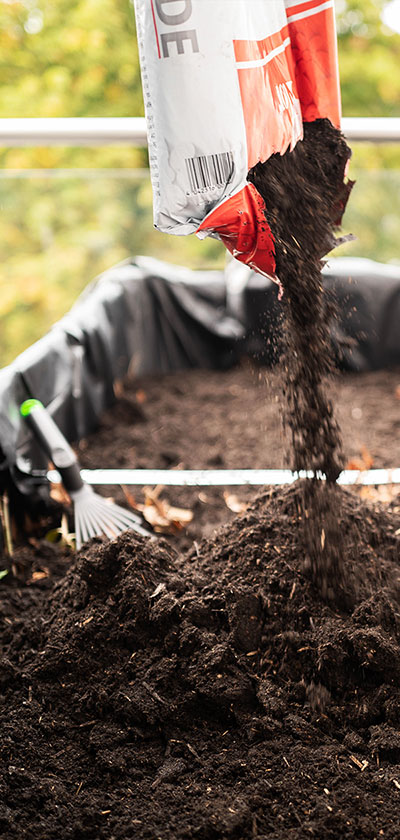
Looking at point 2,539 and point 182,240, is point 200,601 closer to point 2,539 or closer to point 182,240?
point 2,539

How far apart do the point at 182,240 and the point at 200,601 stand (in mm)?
4757

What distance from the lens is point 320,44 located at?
1.22 meters

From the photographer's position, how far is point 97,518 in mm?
1648

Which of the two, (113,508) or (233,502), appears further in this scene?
(233,502)

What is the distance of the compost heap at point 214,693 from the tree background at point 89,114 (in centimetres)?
281

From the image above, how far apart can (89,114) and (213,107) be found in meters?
6.01

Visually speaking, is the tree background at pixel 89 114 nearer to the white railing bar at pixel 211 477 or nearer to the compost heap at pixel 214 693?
the white railing bar at pixel 211 477

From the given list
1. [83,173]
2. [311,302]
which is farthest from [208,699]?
[83,173]

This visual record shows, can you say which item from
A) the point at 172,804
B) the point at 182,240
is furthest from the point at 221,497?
the point at 182,240

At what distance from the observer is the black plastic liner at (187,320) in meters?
2.46

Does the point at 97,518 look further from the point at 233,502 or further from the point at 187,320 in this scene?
the point at 187,320

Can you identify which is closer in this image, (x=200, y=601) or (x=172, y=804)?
(x=172, y=804)

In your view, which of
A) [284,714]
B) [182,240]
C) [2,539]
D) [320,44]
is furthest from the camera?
[182,240]

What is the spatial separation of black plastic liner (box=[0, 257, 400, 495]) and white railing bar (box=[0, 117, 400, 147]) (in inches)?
19.8
